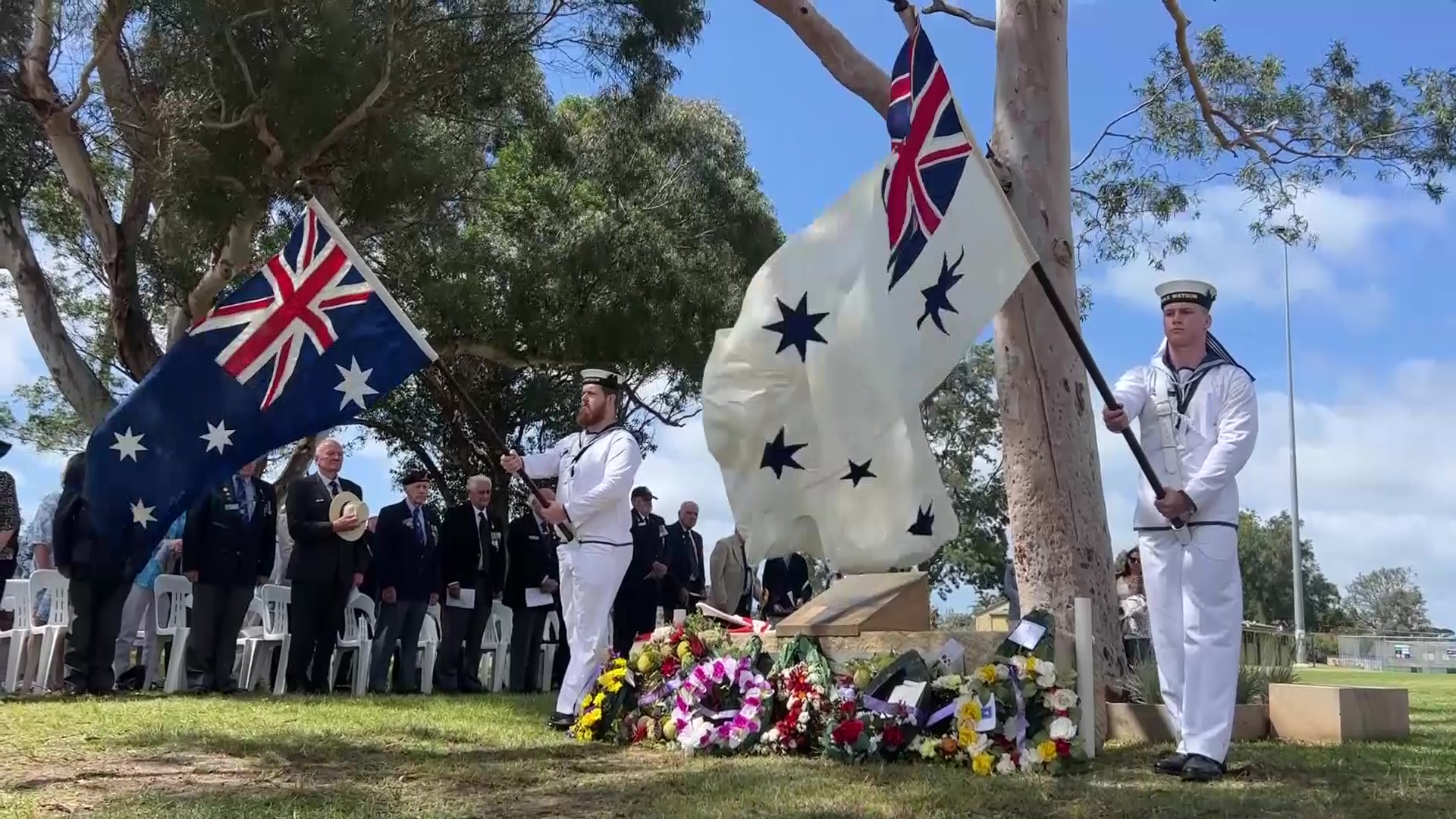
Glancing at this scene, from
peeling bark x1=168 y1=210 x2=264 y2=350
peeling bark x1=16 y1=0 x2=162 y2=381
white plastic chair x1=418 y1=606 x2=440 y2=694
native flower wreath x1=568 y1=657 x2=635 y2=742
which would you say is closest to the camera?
native flower wreath x1=568 y1=657 x2=635 y2=742

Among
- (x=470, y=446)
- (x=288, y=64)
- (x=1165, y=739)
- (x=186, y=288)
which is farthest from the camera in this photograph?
(x=470, y=446)

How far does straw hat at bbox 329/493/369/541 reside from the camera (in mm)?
9758

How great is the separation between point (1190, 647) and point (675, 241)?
13986 mm

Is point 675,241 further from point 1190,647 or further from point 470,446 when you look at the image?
point 1190,647

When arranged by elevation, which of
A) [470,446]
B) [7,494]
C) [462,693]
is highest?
[470,446]

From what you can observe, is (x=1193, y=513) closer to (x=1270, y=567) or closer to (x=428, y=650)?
(x=428, y=650)

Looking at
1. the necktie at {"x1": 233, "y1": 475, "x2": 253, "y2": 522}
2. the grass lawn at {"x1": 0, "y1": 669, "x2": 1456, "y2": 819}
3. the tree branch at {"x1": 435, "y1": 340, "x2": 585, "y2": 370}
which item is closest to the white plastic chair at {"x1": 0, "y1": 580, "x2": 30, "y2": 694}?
the necktie at {"x1": 233, "y1": 475, "x2": 253, "y2": 522}

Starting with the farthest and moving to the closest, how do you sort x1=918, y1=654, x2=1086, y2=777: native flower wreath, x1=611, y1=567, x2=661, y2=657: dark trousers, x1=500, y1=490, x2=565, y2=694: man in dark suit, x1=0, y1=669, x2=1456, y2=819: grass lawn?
1. x1=611, y1=567, x2=661, y2=657: dark trousers
2. x1=500, y1=490, x2=565, y2=694: man in dark suit
3. x1=918, y1=654, x2=1086, y2=777: native flower wreath
4. x1=0, y1=669, x2=1456, y2=819: grass lawn

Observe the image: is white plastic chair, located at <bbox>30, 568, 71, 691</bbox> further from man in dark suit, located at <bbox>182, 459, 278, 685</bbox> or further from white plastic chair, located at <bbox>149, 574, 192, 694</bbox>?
man in dark suit, located at <bbox>182, 459, 278, 685</bbox>

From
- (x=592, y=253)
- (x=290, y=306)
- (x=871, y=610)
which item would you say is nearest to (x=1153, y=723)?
(x=871, y=610)

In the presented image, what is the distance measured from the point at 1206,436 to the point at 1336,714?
223 centimetres

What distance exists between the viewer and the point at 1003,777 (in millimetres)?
5160

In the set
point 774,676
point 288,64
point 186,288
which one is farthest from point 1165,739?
point 186,288

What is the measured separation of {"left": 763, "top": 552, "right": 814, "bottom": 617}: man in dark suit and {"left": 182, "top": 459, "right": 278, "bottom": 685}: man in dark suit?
6950mm
